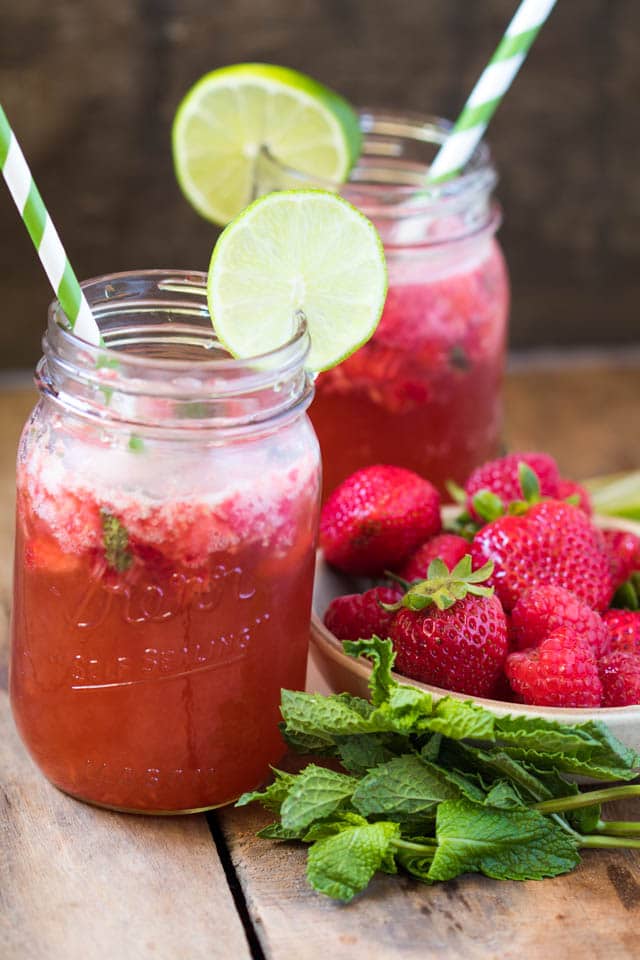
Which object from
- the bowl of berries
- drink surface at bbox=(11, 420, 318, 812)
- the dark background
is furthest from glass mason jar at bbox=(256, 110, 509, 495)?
the dark background

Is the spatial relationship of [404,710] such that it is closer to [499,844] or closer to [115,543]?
[499,844]

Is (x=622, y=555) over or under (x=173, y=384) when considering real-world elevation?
under

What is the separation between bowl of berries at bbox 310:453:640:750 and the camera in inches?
43.3

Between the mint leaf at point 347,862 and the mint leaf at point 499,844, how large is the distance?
5cm

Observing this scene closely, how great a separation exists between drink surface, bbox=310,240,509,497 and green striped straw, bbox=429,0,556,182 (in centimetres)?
10

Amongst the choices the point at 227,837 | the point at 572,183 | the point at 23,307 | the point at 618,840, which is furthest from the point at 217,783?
the point at 572,183

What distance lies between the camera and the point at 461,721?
1.03m

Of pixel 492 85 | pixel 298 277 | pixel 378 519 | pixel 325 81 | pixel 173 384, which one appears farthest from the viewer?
pixel 325 81

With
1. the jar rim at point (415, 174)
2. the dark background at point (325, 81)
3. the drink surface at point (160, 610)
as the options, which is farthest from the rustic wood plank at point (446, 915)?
the dark background at point (325, 81)

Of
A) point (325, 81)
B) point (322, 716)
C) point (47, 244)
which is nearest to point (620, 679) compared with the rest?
point (322, 716)

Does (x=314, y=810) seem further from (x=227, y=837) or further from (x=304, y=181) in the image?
(x=304, y=181)

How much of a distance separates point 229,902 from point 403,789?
0.16m

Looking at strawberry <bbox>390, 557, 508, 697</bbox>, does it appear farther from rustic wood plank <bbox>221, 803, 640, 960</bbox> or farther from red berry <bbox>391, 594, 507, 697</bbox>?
rustic wood plank <bbox>221, 803, 640, 960</bbox>

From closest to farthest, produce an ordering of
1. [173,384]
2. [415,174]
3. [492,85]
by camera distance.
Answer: [173,384] → [492,85] → [415,174]
